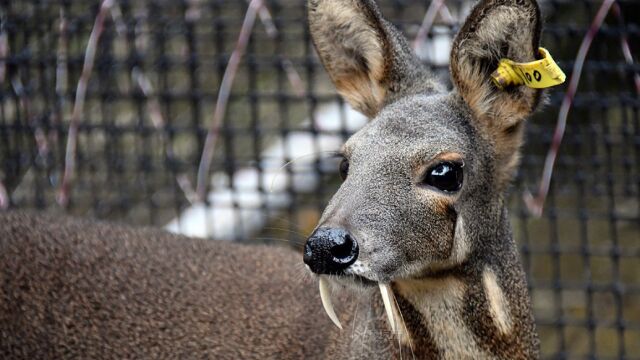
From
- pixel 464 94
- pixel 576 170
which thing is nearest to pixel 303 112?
pixel 576 170

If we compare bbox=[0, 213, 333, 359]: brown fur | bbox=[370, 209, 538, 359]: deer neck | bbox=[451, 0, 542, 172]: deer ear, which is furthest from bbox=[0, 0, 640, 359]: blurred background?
bbox=[370, 209, 538, 359]: deer neck

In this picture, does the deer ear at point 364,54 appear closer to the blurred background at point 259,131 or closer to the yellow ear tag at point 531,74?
the yellow ear tag at point 531,74

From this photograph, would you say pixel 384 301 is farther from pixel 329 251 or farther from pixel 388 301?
pixel 329 251

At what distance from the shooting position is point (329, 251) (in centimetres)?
309

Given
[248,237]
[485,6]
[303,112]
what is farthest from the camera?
[303,112]

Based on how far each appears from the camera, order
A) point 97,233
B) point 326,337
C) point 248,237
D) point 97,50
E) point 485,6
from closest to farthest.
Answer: point 485,6
point 326,337
point 97,233
point 97,50
point 248,237

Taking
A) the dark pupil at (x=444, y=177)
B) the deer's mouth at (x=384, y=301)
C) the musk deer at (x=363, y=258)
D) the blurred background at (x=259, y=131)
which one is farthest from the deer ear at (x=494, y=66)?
the blurred background at (x=259, y=131)

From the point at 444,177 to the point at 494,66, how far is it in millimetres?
542

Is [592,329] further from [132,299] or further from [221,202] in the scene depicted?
[132,299]

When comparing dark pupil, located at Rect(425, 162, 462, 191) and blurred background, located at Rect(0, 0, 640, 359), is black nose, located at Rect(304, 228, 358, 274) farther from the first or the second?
blurred background, located at Rect(0, 0, 640, 359)

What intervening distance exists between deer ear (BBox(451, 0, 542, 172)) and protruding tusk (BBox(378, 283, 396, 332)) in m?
0.64

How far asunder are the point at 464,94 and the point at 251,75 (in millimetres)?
2578

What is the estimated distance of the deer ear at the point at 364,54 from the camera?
3.84 meters

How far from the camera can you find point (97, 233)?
4.35 m
